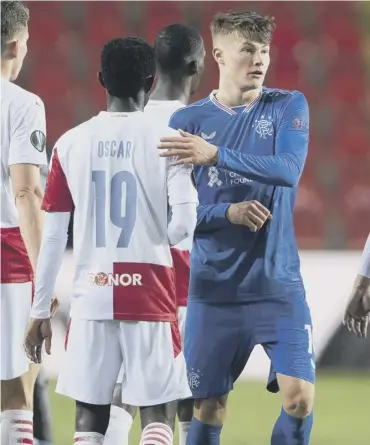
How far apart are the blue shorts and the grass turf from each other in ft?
5.36

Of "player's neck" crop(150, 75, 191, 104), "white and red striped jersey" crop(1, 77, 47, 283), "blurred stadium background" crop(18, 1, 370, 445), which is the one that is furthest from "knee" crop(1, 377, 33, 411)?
"blurred stadium background" crop(18, 1, 370, 445)

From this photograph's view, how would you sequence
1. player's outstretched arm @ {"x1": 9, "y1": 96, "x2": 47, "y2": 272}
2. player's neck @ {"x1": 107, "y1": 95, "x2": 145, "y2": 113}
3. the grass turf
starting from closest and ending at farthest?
1. player's neck @ {"x1": 107, "y1": 95, "x2": 145, "y2": 113}
2. player's outstretched arm @ {"x1": 9, "y1": 96, "x2": 47, "y2": 272}
3. the grass turf

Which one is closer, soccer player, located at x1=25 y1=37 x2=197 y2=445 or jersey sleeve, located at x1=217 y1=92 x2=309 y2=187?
soccer player, located at x1=25 y1=37 x2=197 y2=445

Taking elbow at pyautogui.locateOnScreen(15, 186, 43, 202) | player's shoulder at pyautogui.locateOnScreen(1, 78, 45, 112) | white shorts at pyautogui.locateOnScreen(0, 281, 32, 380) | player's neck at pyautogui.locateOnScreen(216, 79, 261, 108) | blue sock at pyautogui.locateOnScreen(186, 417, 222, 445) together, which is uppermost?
player's neck at pyautogui.locateOnScreen(216, 79, 261, 108)

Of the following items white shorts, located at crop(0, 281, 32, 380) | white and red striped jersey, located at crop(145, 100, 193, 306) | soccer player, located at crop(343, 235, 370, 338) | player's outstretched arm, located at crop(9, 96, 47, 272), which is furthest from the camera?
white and red striped jersey, located at crop(145, 100, 193, 306)

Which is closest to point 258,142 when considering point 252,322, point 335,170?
point 252,322

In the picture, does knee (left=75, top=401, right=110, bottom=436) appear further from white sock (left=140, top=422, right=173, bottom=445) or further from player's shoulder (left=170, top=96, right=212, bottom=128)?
player's shoulder (left=170, top=96, right=212, bottom=128)

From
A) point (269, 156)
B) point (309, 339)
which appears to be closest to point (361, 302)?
point (309, 339)

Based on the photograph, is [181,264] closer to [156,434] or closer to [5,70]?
[5,70]

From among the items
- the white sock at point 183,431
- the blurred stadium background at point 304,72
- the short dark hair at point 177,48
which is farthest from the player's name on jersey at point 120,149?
the blurred stadium background at point 304,72

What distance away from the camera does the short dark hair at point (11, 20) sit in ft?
13.4

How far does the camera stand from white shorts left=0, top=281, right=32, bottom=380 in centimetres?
400

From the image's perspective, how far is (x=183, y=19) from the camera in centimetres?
1042

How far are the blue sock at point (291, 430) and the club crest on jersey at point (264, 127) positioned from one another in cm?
95
